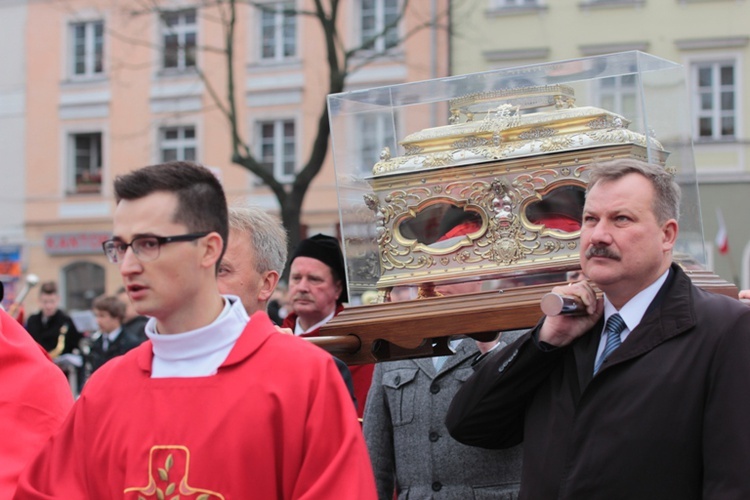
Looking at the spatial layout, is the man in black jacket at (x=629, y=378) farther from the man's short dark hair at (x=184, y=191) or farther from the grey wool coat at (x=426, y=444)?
the man's short dark hair at (x=184, y=191)

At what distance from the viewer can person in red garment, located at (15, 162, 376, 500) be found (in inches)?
107

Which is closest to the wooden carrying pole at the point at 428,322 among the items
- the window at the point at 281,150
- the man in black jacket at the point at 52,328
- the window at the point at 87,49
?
the man in black jacket at the point at 52,328

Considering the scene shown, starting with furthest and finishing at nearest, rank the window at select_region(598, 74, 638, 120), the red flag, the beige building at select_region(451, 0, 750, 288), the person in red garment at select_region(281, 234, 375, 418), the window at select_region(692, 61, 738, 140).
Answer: the window at select_region(692, 61, 738, 140)
the beige building at select_region(451, 0, 750, 288)
the red flag
the person in red garment at select_region(281, 234, 375, 418)
the window at select_region(598, 74, 638, 120)

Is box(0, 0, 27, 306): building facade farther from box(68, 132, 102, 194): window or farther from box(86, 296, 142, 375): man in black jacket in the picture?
box(86, 296, 142, 375): man in black jacket

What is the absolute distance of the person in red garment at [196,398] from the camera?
8.95ft

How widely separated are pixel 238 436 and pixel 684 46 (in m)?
21.3

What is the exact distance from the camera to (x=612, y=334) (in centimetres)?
320

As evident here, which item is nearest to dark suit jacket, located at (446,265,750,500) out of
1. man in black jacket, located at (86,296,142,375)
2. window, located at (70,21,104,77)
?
man in black jacket, located at (86,296,142,375)

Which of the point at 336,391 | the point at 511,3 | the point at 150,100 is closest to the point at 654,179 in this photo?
the point at 336,391

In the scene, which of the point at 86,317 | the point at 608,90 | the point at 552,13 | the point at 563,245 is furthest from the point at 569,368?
the point at 552,13

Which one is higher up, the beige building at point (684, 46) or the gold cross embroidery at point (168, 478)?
the beige building at point (684, 46)

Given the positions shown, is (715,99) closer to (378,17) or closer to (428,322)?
(378,17)

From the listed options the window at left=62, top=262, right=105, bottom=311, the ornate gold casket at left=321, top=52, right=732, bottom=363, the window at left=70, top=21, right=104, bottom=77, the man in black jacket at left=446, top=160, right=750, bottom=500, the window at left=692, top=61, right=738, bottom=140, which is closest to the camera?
the man in black jacket at left=446, top=160, right=750, bottom=500

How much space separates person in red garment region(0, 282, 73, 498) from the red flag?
15.9 metres
